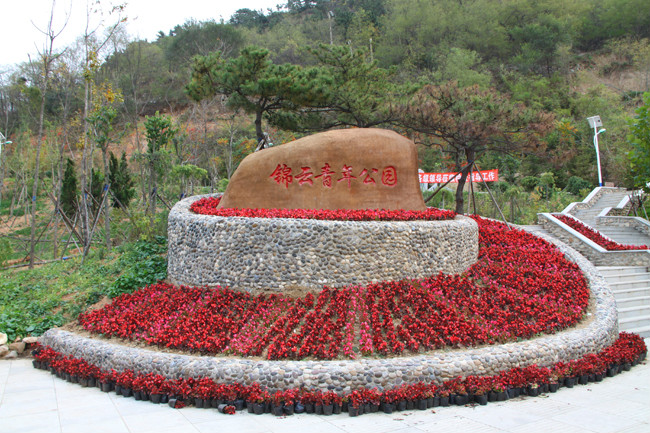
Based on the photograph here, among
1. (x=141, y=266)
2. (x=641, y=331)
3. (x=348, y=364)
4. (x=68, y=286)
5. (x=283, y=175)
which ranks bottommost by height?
(x=641, y=331)

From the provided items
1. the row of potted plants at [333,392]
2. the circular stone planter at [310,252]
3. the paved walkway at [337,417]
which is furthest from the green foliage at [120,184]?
the paved walkway at [337,417]

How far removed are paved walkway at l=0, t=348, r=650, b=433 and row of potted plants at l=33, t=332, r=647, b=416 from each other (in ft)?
0.30

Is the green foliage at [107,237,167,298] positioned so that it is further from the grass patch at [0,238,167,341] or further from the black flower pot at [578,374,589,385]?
the black flower pot at [578,374,589,385]

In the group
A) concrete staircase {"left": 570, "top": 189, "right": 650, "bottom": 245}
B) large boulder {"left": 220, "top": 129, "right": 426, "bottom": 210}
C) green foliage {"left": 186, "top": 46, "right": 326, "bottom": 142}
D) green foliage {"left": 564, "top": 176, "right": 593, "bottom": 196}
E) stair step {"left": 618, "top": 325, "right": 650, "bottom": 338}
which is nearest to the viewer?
stair step {"left": 618, "top": 325, "right": 650, "bottom": 338}

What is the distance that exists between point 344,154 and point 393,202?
45.2 inches

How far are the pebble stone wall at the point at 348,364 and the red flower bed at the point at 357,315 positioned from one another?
0.78 feet

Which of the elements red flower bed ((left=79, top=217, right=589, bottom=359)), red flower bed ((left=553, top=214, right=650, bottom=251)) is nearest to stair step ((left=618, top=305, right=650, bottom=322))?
red flower bed ((left=79, top=217, right=589, bottom=359))

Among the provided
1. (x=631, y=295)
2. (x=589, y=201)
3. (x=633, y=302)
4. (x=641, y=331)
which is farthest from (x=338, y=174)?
(x=589, y=201)

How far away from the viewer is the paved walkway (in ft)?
13.4

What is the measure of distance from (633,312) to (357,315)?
5067 mm

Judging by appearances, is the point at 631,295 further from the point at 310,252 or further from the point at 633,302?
the point at 310,252

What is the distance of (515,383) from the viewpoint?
4.94m

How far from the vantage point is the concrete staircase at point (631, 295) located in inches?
304

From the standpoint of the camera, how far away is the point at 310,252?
22.0 ft
